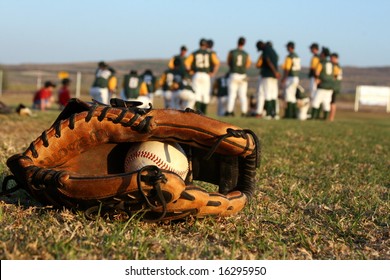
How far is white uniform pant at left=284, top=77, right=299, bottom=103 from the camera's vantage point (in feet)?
63.2

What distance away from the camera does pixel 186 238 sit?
3062 millimetres

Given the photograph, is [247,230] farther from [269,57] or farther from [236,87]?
[236,87]

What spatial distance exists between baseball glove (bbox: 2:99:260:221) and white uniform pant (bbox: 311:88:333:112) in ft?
52.0

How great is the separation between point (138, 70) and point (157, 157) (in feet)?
259

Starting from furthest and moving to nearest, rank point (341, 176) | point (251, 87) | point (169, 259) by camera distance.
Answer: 1. point (251, 87)
2. point (341, 176)
3. point (169, 259)

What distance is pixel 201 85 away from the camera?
18.8m

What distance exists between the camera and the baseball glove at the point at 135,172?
3.17m

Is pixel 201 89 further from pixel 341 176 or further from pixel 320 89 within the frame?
pixel 341 176

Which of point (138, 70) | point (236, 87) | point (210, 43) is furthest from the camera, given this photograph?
point (138, 70)

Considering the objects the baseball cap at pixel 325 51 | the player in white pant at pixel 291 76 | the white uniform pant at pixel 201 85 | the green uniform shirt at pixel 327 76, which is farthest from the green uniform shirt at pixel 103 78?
the baseball cap at pixel 325 51

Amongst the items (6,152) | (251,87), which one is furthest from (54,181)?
(251,87)

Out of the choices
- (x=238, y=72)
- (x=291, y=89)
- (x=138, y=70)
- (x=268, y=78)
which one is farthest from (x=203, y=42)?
(x=138, y=70)

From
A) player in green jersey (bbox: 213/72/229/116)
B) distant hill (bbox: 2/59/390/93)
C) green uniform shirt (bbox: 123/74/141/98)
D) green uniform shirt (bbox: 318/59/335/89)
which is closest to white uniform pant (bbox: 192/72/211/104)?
player in green jersey (bbox: 213/72/229/116)
